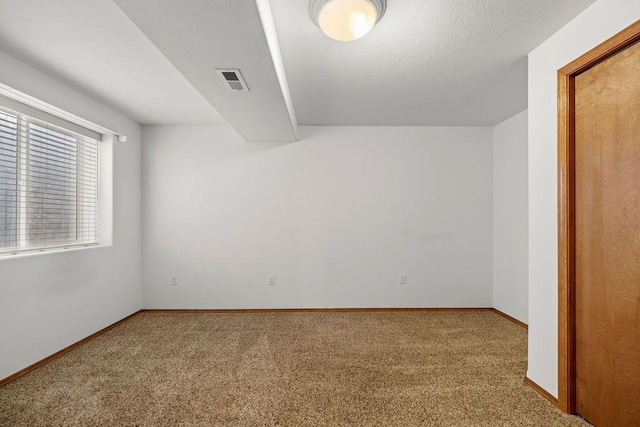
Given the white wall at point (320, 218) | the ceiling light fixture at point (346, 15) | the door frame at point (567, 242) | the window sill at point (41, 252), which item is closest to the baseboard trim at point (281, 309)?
the white wall at point (320, 218)

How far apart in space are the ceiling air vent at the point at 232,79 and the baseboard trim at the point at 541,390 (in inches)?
117

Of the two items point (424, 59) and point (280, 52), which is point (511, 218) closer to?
point (424, 59)

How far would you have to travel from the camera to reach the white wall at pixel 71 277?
2.33 m

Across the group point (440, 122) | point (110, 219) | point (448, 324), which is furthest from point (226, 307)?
point (440, 122)

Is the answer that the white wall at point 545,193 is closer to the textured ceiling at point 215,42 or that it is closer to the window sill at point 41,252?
the textured ceiling at point 215,42

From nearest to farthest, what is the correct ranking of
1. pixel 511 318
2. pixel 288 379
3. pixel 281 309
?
pixel 288 379, pixel 511 318, pixel 281 309

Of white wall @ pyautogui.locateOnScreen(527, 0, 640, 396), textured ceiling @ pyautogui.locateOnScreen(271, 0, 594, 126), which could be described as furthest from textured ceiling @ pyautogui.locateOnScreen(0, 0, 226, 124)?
white wall @ pyautogui.locateOnScreen(527, 0, 640, 396)

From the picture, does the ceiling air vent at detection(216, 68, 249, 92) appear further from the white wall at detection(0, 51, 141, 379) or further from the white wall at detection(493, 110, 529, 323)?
the white wall at detection(493, 110, 529, 323)

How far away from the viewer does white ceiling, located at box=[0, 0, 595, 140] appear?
1699mm

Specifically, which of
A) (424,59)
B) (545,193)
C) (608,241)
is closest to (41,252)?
(424,59)

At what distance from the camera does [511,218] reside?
3.74 metres

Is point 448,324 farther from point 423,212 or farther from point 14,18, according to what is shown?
point 14,18

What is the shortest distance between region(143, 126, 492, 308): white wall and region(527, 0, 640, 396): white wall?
1915 millimetres

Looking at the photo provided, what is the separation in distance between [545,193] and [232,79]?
2.28 meters
